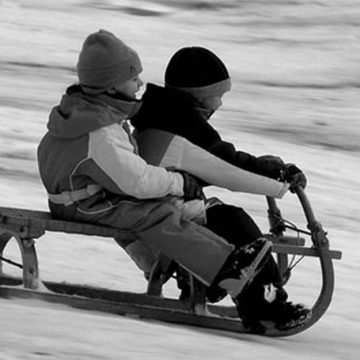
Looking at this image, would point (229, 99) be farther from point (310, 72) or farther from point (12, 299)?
point (12, 299)

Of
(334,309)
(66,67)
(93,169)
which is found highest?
(93,169)

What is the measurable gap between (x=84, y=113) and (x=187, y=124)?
1.51 ft

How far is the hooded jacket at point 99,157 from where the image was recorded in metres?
6.10

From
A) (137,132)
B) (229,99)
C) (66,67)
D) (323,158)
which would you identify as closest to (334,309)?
(137,132)

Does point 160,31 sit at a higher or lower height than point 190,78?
lower

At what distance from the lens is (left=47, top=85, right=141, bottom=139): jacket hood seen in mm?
6121

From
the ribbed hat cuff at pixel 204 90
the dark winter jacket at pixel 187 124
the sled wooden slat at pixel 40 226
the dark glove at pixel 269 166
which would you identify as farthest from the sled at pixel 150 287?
the ribbed hat cuff at pixel 204 90

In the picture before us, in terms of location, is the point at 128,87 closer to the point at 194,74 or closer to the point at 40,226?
the point at 194,74

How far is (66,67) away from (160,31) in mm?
2242

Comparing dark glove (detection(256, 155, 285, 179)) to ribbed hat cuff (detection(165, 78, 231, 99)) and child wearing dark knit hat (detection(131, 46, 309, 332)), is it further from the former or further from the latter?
ribbed hat cuff (detection(165, 78, 231, 99))

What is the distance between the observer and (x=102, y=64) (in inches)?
246

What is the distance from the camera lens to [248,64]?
52.7ft

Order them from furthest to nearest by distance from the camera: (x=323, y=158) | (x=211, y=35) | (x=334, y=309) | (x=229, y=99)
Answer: (x=211, y=35)
(x=229, y=99)
(x=323, y=158)
(x=334, y=309)

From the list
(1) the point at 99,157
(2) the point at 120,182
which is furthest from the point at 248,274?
(1) the point at 99,157
